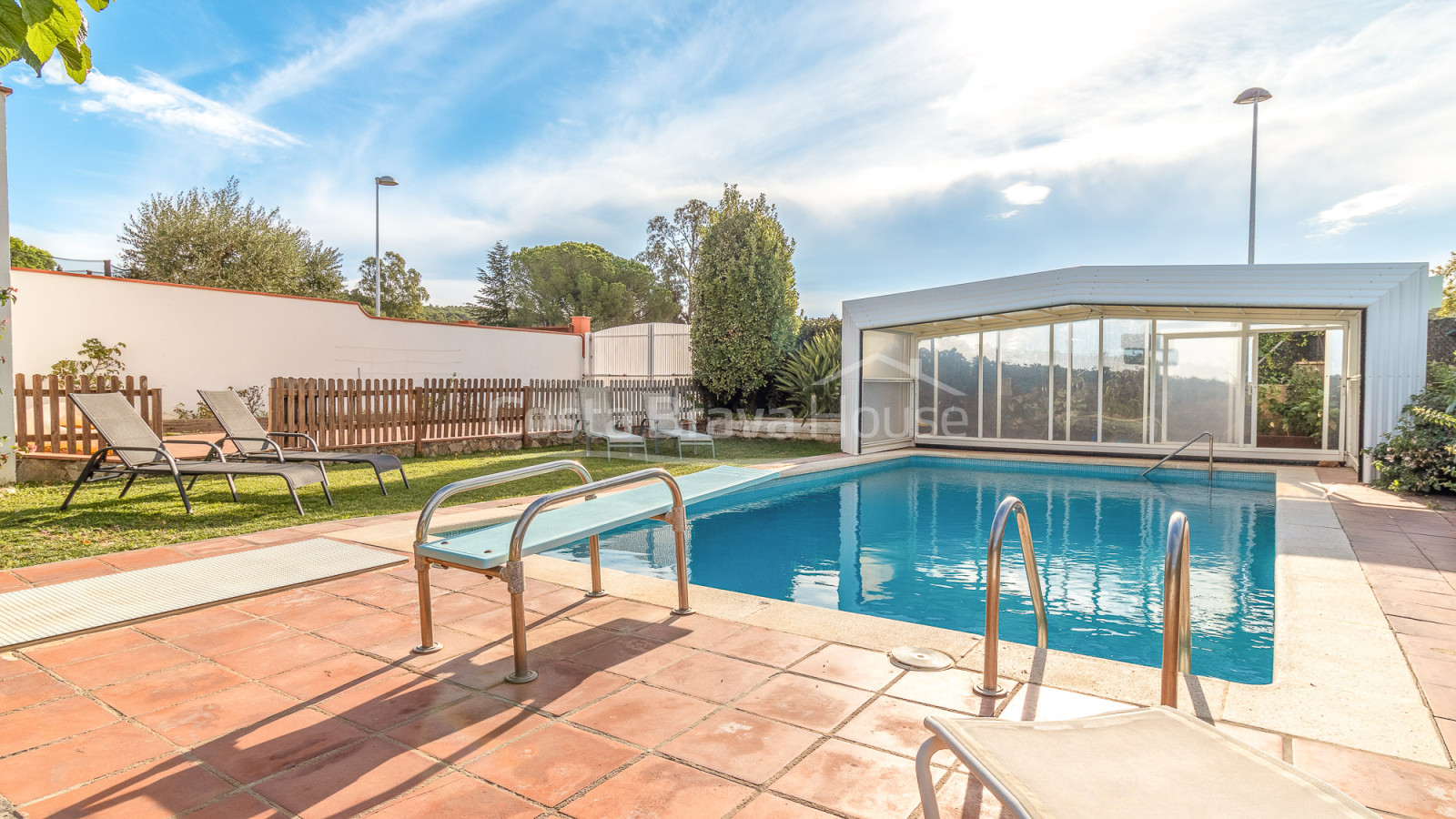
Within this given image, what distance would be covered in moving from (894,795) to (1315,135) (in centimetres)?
1918

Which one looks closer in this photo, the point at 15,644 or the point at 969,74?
the point at 15,644

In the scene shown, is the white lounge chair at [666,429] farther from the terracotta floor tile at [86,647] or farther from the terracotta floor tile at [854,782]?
the terracotta floor tile at [854,782]

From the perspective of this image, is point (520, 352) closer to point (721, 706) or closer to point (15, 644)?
point (15, 644)

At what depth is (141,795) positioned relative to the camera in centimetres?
188

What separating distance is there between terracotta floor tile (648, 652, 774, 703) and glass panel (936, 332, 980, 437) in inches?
479

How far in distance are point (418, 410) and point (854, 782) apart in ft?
32.9

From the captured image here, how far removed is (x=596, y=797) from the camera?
1878 mm

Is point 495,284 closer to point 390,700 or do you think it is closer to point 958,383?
point 958,383

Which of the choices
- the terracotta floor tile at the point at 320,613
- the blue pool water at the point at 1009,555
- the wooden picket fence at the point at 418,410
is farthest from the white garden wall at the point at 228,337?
the terracotta floor tile at the point at 320,613

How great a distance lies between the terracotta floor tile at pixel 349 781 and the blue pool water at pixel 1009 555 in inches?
119

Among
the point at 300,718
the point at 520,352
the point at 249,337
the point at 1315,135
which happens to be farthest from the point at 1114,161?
the point at 249,337

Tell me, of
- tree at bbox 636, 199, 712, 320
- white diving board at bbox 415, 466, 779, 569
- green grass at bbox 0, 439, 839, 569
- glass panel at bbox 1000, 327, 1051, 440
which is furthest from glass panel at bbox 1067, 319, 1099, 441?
tree at bbox 636, 199, 712, 320

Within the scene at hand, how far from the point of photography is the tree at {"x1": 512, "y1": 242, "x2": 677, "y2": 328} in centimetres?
3834

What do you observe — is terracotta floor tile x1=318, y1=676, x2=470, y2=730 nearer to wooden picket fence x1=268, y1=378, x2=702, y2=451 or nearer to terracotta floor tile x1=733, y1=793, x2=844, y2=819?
terracotta floor tile x1=733, y1=793, x2=844, y2=819
